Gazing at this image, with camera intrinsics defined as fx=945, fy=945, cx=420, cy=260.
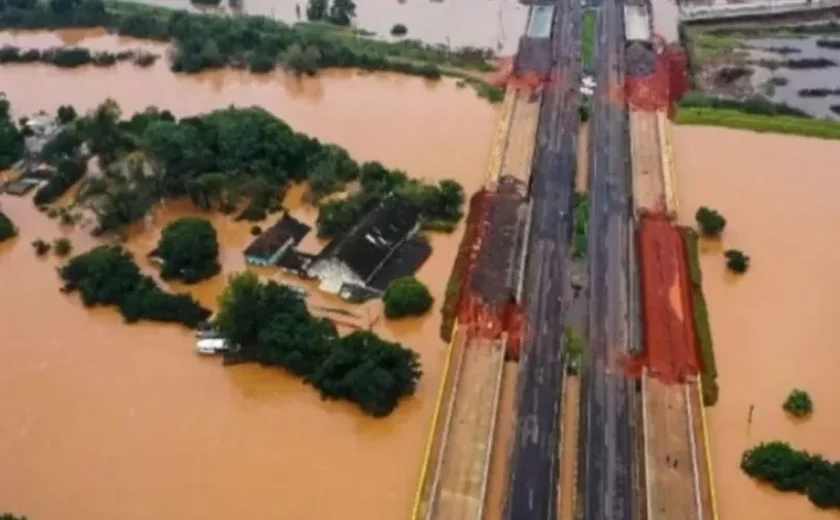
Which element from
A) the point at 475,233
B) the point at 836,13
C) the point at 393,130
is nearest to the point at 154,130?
the point at 393,130

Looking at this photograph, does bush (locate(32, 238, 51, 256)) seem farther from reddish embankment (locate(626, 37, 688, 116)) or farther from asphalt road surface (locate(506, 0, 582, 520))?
reddish embankment (locate(626, 37, 688, 116))

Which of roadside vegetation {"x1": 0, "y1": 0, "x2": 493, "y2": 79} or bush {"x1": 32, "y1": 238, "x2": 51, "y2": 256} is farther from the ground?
roadside vegetation {"x1": 0, "y1": 0, "x2": 493, "y2": 79}

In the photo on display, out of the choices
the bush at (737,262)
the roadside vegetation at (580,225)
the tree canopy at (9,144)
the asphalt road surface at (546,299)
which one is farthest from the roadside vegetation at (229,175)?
the bush at (737,262)

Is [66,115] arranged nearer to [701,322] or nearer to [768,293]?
[701,322]

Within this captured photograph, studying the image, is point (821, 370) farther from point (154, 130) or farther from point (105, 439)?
point (154, 130)

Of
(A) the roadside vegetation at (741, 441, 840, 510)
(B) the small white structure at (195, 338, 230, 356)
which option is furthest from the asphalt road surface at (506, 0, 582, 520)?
(B) the small white structure at (195, 338, 230, 356)

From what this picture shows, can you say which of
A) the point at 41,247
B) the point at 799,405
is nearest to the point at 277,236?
the point at 41,247
